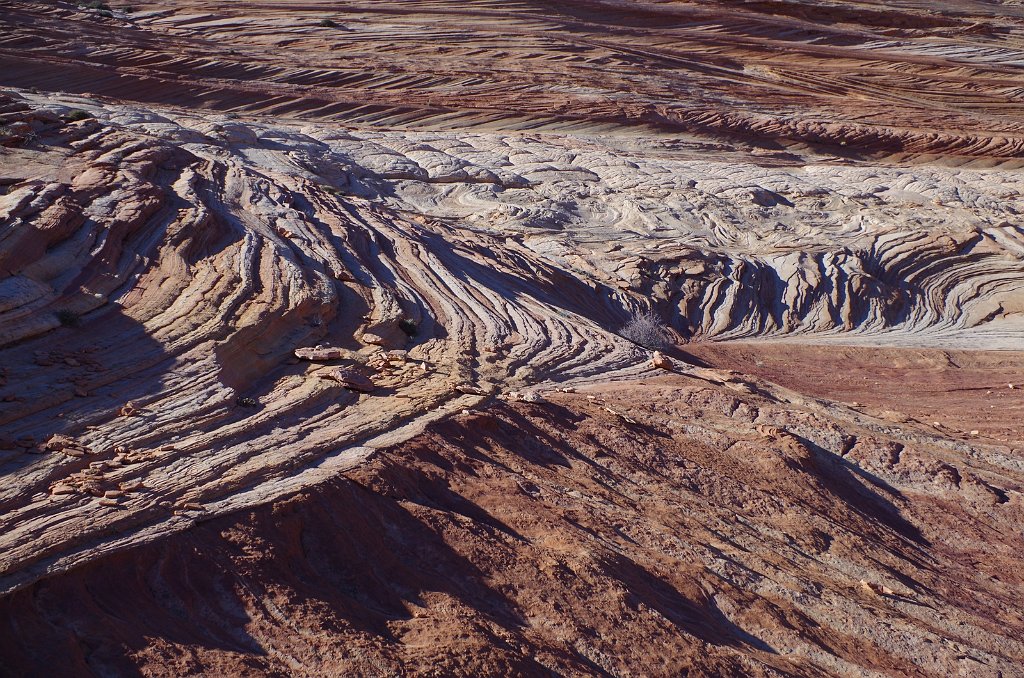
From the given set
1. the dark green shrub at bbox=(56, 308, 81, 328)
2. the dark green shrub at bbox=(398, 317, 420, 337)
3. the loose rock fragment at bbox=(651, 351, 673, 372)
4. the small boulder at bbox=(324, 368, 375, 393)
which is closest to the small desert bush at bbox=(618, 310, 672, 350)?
the loose rock fragment at bbox=(651, 351, 673, 372)

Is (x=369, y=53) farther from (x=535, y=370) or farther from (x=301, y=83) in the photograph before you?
(x=535, y=370)

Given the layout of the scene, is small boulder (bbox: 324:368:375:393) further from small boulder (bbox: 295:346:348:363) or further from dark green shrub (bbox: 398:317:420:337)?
dark green shrub (bbox: 398:317:420:337)

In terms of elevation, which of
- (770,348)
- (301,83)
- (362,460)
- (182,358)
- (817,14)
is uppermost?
(817,14)

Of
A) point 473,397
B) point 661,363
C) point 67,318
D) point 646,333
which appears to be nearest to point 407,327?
point 473,397

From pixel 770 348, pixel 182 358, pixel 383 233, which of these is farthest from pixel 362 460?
pixel 770 348

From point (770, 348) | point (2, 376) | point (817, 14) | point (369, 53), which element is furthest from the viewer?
point (817, 14)

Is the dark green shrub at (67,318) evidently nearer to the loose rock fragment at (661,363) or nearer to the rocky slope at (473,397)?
the rocky slope at (473,397)
